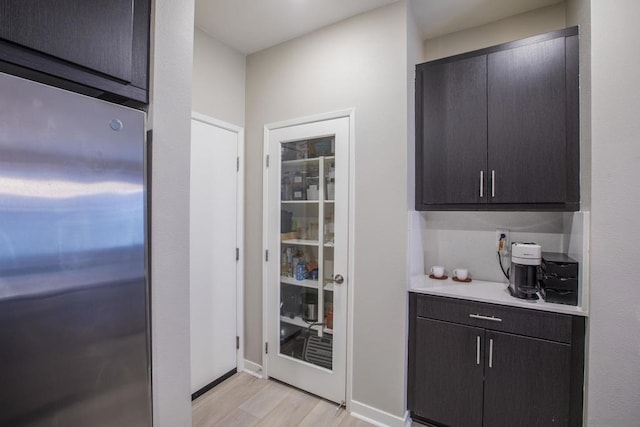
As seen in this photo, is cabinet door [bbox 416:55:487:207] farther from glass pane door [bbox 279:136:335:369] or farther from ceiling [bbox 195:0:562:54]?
glass pane door [bbox 279:136:335:369]

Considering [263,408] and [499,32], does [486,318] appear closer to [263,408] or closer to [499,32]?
[263,408]

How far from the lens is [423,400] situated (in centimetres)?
191

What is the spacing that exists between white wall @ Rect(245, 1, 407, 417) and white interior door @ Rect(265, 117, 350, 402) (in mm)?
136

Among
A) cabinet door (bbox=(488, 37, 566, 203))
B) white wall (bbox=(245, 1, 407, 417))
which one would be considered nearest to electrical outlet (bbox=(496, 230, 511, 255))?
cabinet door (bbox=(488, 37, 566, 203))

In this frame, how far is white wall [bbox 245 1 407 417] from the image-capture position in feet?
6.29

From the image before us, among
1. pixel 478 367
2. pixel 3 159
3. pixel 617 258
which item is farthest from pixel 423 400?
pixel 3 159

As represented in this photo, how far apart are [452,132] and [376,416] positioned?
79.8 inches

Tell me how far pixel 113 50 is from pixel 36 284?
725 millimetres

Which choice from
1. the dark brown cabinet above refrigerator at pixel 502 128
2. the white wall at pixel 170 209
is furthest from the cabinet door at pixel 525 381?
the white wall at pixel 170 209

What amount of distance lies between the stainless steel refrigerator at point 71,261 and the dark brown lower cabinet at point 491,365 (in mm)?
1626

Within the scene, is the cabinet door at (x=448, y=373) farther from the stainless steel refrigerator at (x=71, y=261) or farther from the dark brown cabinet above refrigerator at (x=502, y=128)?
the stainless steel refrigerator at (x=71, y=261)

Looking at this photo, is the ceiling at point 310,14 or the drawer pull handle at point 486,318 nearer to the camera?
the drawer pull handle at point 486,318

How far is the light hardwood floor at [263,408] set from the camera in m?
1.99

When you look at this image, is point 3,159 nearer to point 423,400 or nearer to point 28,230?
point 28,230
